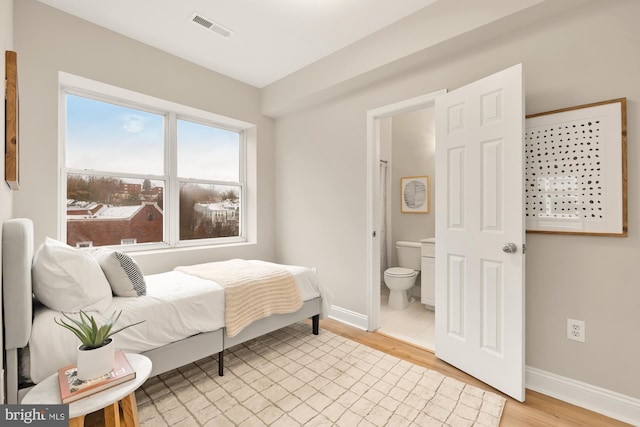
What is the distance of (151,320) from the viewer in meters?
1.82

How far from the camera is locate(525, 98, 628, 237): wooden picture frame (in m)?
1.74

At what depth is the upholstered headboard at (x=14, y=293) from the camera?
132 centimetres

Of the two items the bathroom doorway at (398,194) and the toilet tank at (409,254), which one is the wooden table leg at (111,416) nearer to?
the bathroom doorway at (398,194)

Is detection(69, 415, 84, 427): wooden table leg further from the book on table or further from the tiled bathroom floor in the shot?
the tiled bathroom floor

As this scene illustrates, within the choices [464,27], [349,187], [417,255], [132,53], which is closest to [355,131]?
[349,187]

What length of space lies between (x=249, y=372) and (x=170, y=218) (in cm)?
191

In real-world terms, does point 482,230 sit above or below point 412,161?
below

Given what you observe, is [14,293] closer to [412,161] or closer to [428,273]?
[428,273]

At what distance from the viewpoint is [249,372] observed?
2.21 m

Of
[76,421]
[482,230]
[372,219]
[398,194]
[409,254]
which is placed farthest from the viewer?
[398,194]

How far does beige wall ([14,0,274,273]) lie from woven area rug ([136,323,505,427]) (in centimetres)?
133

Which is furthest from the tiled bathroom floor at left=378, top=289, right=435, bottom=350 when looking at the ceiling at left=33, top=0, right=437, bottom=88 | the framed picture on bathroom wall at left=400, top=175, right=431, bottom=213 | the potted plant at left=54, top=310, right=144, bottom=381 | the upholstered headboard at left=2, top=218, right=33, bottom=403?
the ceiling at left=33, top=0, right=437, bottom=88

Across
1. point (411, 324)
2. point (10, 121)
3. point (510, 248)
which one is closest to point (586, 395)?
point (510, 248)

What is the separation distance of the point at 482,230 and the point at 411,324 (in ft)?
5.04
